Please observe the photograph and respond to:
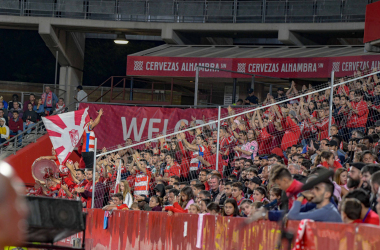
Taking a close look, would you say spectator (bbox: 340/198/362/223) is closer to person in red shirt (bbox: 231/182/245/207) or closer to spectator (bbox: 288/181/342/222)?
spectator (bbox: 288/181/342/222)

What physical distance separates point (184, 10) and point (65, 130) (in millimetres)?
12354

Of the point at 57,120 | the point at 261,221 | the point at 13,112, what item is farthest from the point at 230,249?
the point at 13,112

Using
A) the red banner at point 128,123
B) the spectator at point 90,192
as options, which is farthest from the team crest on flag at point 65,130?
the red banner at point 128,123

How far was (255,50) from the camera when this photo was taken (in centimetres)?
2512

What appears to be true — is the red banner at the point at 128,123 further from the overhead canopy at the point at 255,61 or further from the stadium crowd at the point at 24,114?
the overhead canopy at the point at 255,61

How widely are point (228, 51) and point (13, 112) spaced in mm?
9484

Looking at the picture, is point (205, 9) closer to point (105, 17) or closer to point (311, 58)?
point (105, 17)

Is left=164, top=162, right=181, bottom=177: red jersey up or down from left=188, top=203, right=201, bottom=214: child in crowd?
up

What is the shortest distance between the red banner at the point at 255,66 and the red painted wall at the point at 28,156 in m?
4.64

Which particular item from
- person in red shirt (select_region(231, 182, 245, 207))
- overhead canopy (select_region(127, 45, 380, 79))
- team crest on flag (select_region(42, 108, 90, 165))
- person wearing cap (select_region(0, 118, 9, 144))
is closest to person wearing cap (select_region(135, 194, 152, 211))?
person in red shirt (select_region(231, 182, 245, 207))

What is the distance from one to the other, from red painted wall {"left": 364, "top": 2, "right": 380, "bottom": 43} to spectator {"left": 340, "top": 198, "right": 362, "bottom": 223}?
32.7 feet

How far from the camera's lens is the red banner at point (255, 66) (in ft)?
65.6

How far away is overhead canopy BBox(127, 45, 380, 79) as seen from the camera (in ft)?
67.5

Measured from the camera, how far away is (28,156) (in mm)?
21656
